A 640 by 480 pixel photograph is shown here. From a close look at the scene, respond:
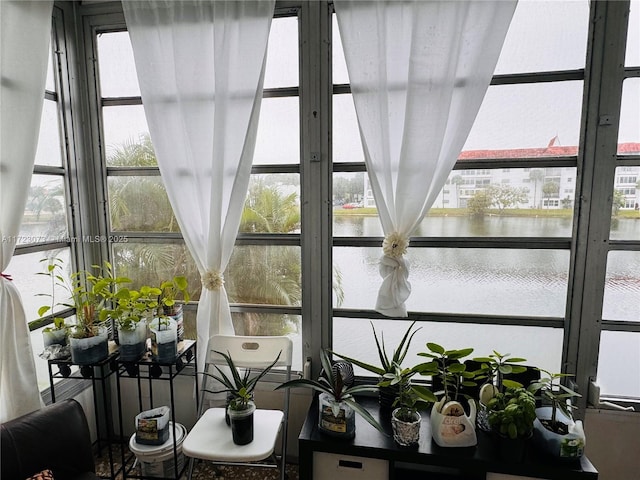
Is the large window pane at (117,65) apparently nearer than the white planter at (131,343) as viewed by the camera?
No

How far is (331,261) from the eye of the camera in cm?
209

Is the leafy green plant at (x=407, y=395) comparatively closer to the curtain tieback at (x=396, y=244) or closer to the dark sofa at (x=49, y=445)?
the curtain tieback at (x=396, y=244)

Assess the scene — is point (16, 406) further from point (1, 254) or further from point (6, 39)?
point (6, 39)

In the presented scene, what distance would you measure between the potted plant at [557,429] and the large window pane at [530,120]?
111 cm

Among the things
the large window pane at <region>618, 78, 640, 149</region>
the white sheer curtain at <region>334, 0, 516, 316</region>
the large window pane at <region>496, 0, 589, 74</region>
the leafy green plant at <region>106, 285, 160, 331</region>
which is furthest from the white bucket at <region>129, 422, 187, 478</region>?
Answer: the large window pane at <region>618, 78, 640, 149</region>

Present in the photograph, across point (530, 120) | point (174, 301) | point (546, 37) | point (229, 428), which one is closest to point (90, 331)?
point (174, 301)

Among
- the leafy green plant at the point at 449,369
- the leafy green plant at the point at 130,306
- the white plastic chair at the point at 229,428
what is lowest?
the white plastic chair at the point at 229,428

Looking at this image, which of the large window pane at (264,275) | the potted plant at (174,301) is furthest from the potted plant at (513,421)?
the potted plant at (174,301)

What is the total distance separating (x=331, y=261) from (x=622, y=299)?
4.97 ft

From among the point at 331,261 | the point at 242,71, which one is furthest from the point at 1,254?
the point at 331,261

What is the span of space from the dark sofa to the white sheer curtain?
1.50 m

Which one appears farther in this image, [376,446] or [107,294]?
[107,294]

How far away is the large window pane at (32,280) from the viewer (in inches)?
74.9

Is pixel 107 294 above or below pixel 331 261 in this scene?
below
